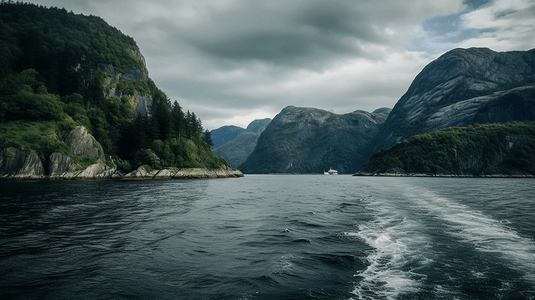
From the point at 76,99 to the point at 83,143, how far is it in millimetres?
33844

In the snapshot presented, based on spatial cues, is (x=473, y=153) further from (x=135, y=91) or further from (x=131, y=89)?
(x=131, y=89)

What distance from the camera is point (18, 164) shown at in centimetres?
6681

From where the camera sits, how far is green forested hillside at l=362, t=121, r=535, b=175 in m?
178

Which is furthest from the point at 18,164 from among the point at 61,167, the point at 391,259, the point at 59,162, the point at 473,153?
the point at 473,153

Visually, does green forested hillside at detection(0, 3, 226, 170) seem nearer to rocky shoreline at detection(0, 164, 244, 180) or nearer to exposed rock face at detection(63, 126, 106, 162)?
exposed rock face at detection(63, 126, 106, 162)

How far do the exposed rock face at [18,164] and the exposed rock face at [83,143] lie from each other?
39.9ft

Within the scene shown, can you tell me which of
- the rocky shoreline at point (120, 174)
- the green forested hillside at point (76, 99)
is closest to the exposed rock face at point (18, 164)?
the rocky shoreline at point (120, 174)

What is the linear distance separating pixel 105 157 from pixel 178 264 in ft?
327

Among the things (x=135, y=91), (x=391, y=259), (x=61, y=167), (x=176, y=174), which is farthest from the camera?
(x=135, y=91)

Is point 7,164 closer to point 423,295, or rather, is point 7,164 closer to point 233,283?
point 233,283

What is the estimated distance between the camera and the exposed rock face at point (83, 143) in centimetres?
8208

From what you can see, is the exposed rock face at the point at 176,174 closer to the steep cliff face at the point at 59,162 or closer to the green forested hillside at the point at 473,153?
the steep cliff face at the point at 59,162

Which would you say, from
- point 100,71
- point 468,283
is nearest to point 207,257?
point 468,283

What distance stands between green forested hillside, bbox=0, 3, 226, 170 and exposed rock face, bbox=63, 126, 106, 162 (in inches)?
107
